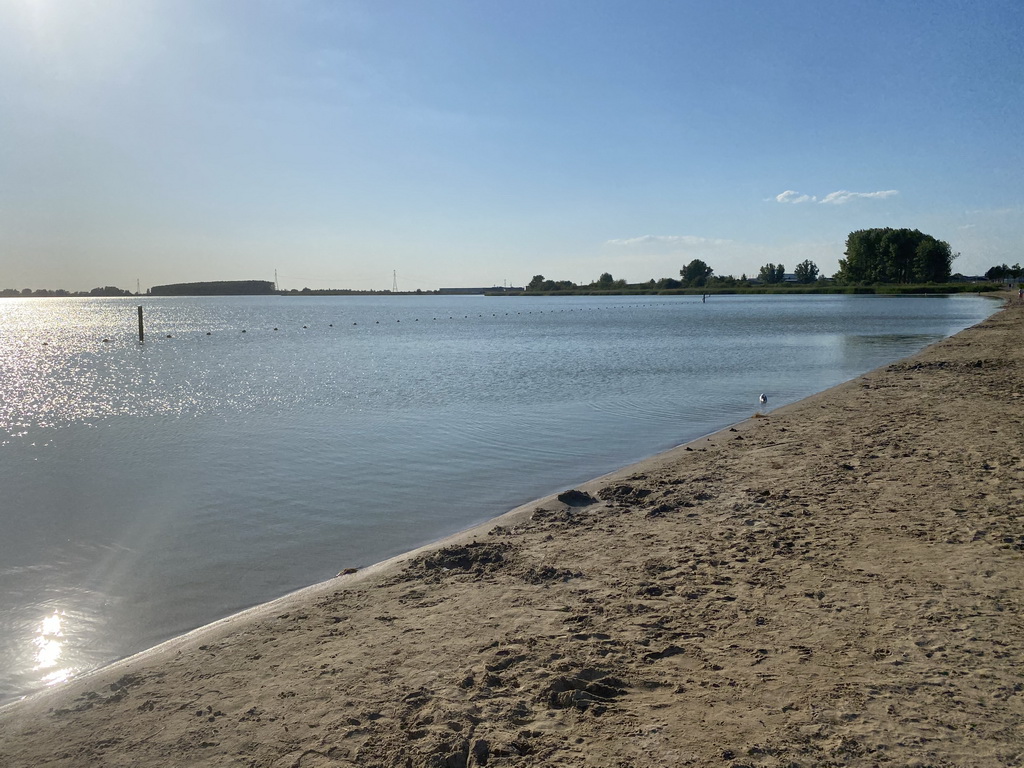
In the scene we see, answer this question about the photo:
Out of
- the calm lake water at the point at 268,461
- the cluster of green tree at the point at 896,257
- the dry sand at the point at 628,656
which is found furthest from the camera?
the cluster of green tree at the point at 896,257

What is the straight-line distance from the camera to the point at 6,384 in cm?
2508

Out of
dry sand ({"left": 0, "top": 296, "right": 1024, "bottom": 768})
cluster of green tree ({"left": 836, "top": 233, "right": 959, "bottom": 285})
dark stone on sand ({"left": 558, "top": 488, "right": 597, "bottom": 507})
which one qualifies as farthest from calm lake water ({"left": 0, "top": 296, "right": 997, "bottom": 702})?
cluster of green tree ({"left": 836, "top": 233, "right": 959, "bottom": 285})

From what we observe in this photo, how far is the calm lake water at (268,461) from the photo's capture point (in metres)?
6.83

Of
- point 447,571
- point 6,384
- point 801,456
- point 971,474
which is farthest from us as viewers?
point 6,384

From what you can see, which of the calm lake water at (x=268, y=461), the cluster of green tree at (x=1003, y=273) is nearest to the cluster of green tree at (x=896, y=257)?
the cluster of green tree at (x=1003, y=273)

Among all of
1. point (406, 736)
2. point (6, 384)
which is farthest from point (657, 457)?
point (6, 384)

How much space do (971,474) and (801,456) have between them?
2380mm

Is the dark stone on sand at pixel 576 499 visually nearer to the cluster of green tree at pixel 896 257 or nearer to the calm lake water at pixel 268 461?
the calm lake water at pixel 268 461

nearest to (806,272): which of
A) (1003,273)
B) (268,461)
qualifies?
(1003,273)

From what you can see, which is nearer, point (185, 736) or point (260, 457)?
point (185, 736)

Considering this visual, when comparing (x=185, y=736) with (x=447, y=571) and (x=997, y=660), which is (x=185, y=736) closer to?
(x=447, y=571)

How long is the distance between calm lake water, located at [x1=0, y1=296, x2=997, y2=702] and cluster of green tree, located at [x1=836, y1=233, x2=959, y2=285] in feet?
399

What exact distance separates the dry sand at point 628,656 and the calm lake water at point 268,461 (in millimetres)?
1117

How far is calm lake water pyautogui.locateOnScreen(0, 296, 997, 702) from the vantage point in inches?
269
